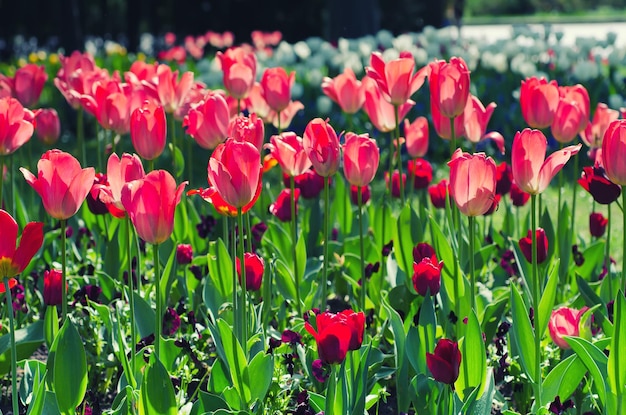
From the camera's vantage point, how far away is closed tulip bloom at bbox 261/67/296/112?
3.43 meters

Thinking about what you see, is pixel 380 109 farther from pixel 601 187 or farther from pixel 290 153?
pixel 601 187

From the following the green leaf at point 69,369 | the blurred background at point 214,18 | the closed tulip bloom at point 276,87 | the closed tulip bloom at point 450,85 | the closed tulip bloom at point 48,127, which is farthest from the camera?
the blurred background at point 214,18

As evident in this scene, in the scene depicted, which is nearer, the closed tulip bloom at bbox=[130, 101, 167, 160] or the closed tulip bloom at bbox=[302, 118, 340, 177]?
the closed tulip bloom at bbox=[302, 118, 340, 177]

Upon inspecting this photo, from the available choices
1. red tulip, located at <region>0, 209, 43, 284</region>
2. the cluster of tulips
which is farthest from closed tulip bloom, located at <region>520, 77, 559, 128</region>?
red tulip, located at <region>0, 209, 43, 284</region>

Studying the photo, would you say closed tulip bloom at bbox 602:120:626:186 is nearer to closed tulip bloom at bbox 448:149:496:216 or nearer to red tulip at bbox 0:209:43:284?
closed tulip bloom at bbox 448:149:496:216

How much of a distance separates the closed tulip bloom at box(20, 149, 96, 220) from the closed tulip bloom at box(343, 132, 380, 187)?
716 mm

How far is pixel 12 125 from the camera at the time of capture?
2955 mm

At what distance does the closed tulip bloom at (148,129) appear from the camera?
2771 mm

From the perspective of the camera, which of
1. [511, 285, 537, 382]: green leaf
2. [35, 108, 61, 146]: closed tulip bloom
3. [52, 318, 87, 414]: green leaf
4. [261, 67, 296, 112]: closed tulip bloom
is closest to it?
[52, 318, 87, 414]: green leaf

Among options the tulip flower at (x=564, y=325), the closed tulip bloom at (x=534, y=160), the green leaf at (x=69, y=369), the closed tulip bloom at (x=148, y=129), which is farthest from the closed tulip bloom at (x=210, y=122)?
the tulip flower at (x=564, y=325)

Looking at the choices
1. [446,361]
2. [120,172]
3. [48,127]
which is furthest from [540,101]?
[48,127]

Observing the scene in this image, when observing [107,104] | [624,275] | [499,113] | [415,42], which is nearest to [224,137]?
[107,104]

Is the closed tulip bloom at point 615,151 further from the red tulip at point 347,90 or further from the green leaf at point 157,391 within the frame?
the red tulip at point 347,90

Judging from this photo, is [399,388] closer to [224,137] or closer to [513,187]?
[224,137]
